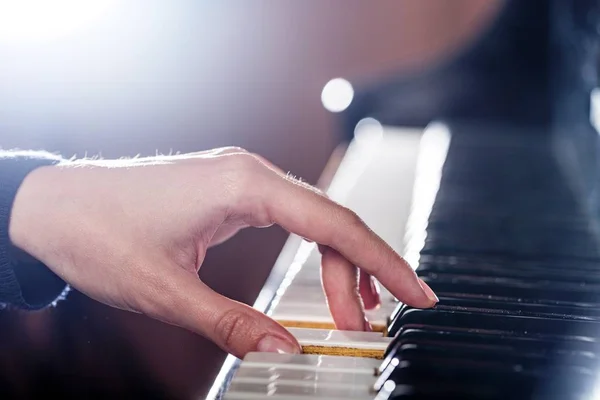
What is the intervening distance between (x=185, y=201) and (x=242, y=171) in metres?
0.07

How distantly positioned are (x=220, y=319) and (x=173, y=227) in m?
0.14

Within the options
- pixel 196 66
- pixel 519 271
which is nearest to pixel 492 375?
pixel 519 271

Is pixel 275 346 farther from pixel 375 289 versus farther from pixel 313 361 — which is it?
pixel 375 289

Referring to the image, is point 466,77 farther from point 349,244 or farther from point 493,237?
point 349,244

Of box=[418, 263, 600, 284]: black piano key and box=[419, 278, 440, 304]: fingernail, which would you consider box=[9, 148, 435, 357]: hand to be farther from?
box=[418, 263, 600, 284]: black piano key

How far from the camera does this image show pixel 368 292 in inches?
39.7

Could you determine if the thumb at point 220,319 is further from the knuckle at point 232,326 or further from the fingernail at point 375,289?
the fingernail at point 375,289

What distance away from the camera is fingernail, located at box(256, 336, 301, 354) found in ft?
2.55

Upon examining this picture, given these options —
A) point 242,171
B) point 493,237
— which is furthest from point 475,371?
point 493,237

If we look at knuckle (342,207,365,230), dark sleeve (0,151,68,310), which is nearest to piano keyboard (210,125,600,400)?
knuckle (342,207,365,230)

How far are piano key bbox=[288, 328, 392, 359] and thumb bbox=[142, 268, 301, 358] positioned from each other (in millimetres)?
37

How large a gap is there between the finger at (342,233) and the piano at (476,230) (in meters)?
0.03

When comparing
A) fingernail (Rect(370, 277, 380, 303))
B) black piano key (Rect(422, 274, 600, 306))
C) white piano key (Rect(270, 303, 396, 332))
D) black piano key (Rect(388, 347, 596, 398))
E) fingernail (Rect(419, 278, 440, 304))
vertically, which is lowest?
black piano key (Rect(388, 347, 596, 398))

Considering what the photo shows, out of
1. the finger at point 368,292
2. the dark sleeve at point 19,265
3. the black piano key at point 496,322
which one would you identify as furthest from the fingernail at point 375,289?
the dark sleeve at point 19,265
